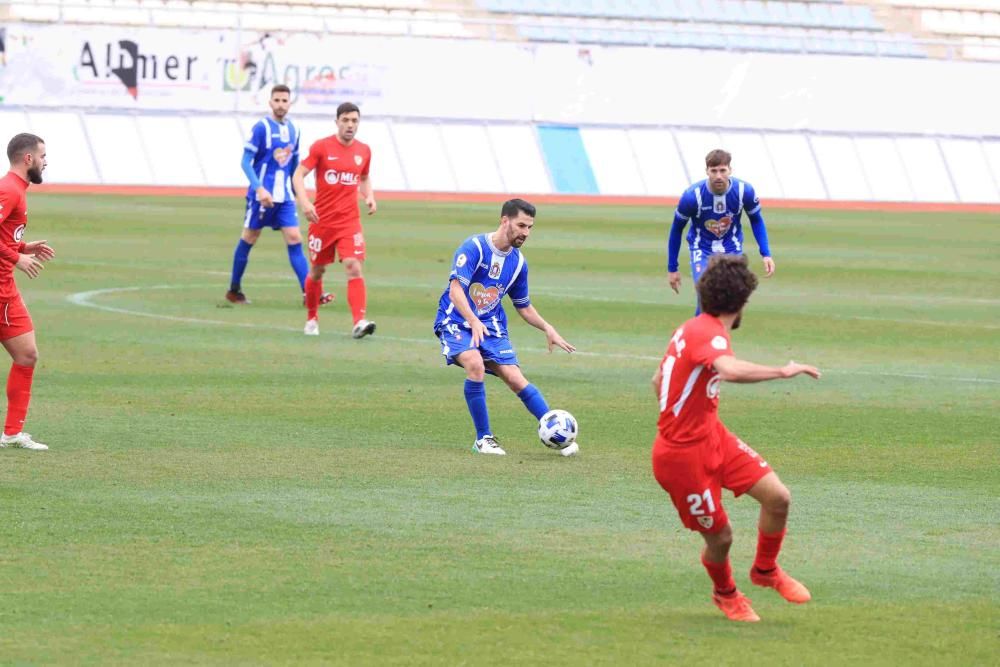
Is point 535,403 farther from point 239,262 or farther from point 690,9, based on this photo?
point 690,9

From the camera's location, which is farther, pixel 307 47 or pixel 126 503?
pixel 307 47

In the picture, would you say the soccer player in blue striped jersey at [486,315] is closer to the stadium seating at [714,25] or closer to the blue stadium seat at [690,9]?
the stadium seating at [714,25]

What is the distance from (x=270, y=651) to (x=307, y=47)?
130 feet

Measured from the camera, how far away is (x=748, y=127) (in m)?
49.8

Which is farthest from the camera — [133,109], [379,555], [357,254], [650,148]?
[650,148]

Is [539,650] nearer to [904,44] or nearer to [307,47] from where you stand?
[307,47]

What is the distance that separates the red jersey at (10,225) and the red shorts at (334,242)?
6987 mm

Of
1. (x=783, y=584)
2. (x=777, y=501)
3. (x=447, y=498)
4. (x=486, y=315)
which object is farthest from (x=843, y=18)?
(x=777, y=501)

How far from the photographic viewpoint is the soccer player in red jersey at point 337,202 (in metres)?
17.5

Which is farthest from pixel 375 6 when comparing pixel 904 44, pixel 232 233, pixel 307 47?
pixel 232 233

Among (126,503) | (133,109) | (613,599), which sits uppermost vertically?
(133,109)

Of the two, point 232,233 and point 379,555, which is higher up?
point 232,233

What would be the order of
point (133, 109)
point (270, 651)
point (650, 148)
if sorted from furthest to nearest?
point (650, 148) < point (133, 109) < point (270, 651)

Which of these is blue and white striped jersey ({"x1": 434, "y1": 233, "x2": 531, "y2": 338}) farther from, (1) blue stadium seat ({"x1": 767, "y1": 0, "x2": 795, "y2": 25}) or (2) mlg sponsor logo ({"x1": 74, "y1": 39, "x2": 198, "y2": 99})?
(1) blue stadium seat ({"x1": 767, "y1": 0, "x2": 795, "y2": 25})
